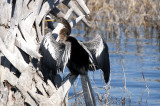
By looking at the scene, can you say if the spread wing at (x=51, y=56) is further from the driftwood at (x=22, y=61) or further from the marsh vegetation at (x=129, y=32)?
the marsh vegetation at (x=129, y=32)

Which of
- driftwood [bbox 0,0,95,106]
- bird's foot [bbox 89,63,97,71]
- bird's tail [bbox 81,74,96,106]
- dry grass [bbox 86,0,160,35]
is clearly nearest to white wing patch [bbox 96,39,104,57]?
bird's foot [bbox 89,63,97,71]

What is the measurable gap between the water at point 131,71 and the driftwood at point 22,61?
49.7 inches

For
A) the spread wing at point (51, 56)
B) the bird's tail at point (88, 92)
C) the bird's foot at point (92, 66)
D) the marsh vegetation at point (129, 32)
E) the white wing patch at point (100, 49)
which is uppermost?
the spread wing at point (51, 56)

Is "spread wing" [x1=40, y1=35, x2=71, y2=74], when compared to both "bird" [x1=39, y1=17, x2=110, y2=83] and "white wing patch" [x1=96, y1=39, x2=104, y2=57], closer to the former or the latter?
"bird" [x1=39, y1=17, x2=110, y2=83]

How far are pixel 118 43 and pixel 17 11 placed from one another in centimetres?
816

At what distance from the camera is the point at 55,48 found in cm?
466

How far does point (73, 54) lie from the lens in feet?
16.6

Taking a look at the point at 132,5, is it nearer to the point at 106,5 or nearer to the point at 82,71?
the point at 106,5

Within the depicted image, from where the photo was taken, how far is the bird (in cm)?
457

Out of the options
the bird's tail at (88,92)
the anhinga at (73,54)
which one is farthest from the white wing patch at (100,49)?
the bird's tail at (88,92)

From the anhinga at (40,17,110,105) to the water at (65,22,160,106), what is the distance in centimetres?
81

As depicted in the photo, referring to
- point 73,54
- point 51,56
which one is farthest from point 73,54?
point 51,56

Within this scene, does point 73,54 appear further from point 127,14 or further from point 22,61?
point 127,14

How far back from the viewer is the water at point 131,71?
711cm
